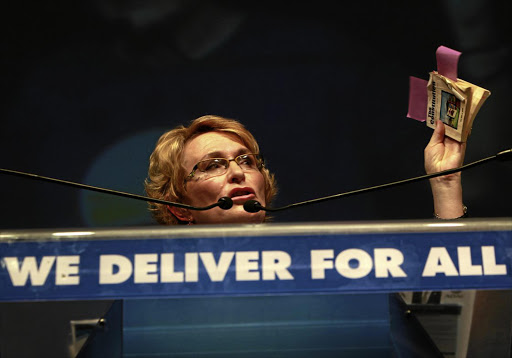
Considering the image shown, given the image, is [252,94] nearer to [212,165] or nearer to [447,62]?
[212,165]

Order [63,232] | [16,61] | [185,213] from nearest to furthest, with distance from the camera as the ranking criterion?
[63,232], [185,213], [16,61]

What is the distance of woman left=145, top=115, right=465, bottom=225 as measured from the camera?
5.61ft

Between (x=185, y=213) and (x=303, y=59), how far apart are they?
75 cm

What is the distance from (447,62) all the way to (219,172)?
668mm

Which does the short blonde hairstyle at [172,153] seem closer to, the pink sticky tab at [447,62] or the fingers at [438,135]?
the fingers at [438,135]

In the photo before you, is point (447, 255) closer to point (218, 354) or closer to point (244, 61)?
point (218, 354)

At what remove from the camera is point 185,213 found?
6.31 ft

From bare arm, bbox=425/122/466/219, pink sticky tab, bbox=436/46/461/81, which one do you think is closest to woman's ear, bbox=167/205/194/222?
bare arm, bbox=425/122/466/219

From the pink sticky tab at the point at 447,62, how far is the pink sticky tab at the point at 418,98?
0.42 feet

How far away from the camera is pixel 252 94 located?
232 centimetres

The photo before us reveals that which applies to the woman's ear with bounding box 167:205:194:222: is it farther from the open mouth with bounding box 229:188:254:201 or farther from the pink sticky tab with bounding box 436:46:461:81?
the pink sticky tab with bounding box 436:46:461:81

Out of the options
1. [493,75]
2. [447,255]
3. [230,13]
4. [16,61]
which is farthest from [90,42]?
[447,255]

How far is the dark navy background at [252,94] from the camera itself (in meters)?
2.27

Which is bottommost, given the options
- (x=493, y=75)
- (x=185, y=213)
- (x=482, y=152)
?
(x=185, y=213)
